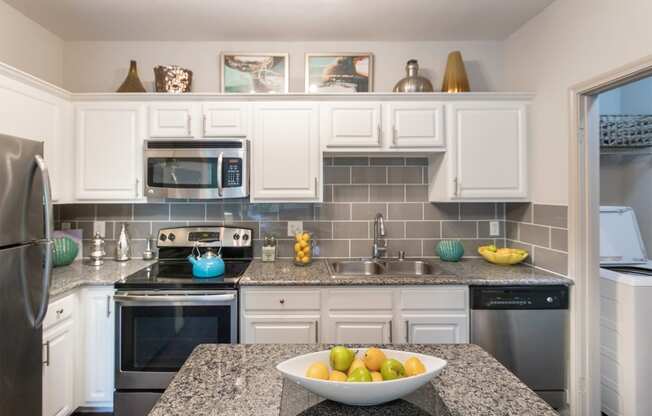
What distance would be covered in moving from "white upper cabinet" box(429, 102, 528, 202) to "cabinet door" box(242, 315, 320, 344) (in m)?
1.38

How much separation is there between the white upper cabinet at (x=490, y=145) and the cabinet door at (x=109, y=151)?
83.7 inches

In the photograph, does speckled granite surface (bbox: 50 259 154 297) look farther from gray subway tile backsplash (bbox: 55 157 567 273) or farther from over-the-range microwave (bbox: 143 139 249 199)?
over-the-range microwave (bbox: 143 139 249 199)

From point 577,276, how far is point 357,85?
6.27 ft

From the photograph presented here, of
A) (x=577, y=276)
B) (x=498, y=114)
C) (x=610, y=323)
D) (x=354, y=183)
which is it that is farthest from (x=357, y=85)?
(x=610, y=323)

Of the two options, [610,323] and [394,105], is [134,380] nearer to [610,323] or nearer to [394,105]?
[394,105]

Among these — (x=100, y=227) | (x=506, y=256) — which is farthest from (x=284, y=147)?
(x=506, y=256)

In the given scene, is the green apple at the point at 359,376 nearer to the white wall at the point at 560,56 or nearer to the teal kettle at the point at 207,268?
the teal kettle at the point at 207,268

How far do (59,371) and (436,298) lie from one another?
214 centimetres

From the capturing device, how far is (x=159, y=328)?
78.5 inches

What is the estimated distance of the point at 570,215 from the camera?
6.59 ft

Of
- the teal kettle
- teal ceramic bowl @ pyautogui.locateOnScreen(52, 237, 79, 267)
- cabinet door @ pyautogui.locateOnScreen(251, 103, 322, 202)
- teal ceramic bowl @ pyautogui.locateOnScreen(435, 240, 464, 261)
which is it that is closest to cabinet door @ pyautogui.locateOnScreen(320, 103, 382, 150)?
cabinet door @ pyautogui.locateOnScreen(251, 103, 322, 202)

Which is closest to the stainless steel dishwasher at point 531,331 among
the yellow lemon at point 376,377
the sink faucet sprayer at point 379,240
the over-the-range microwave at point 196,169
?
the sink faucet sprayer at point 379,240

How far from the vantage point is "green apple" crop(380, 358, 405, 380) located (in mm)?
786

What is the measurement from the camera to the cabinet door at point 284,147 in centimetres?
235
